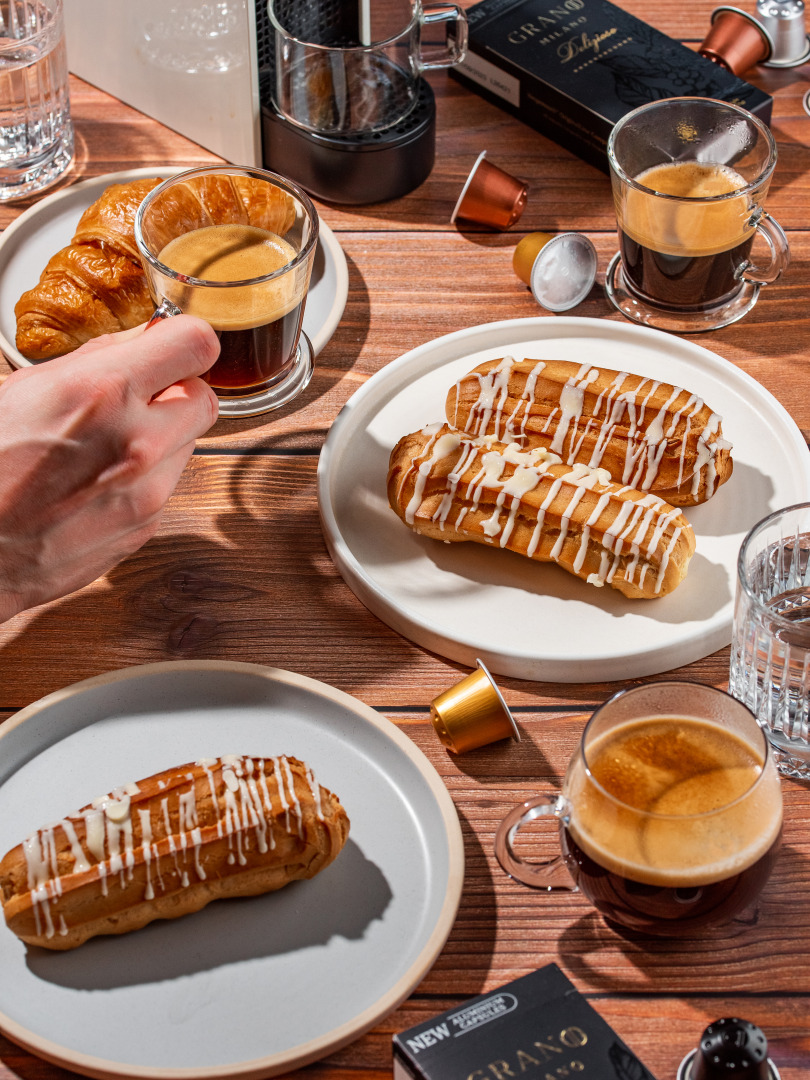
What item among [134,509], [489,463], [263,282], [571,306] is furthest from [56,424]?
[571,306]

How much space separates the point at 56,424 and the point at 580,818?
0.57m

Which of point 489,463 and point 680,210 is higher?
point 680,210

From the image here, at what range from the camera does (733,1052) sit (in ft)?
2.67

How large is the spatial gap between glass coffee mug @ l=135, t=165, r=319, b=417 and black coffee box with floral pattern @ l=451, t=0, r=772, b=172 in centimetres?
54

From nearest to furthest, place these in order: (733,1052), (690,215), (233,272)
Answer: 1. (733,1052)
2. (233,272)
3. (690,215)

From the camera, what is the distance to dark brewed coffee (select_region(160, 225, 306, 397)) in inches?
48.7

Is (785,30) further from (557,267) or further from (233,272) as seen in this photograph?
(233,272)

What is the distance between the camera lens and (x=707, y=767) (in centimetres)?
92

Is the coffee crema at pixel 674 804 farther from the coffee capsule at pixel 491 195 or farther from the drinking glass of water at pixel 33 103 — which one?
the drinking glass of water at pixel 33 103

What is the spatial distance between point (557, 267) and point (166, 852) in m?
0.92

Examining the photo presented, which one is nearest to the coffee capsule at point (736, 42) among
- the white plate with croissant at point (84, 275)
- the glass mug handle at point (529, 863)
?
the white plate with croissant at point (84, 275)

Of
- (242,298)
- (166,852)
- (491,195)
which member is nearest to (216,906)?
(166,852)

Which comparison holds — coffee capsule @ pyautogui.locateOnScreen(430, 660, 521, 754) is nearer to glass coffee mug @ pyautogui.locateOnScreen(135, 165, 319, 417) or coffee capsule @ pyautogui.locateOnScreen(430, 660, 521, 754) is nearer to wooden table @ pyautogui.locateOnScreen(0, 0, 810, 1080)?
wooden table @ pyautogui.locateOnScreen(0, 0, 810, 1080)

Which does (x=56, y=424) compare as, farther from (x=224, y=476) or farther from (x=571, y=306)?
(x=571, y=306)
